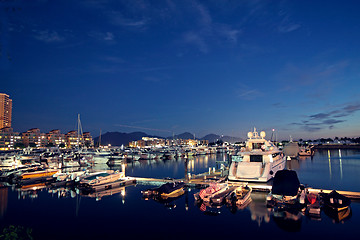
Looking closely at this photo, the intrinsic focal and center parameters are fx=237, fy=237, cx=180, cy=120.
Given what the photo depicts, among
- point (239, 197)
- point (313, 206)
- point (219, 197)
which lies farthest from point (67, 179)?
point (313, 206)

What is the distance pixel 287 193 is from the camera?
24000 mm

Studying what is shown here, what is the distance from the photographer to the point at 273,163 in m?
35.9

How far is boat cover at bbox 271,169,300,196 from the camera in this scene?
24.2 metres

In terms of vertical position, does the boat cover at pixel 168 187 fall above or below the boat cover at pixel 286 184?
below

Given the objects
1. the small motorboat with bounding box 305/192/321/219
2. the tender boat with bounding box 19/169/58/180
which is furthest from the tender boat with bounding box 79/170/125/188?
the small motorboat with bounding box 305/192/321/219

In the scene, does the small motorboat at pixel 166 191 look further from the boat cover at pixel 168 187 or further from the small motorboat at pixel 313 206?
the small motorboat at pixel 313 206

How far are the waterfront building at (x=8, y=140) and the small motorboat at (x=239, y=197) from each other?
616ft

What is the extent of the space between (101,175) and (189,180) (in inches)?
573

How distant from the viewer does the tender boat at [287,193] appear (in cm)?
2386

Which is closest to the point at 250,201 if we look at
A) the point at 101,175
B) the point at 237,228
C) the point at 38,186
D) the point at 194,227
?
the point at 237,228

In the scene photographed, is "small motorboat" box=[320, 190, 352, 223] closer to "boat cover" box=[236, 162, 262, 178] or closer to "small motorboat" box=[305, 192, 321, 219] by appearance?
"small motorboat" box=[305, 192, 321, 219]

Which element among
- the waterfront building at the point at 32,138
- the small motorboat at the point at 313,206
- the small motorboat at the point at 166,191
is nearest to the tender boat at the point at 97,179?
the small motorboat at the point at 166,191

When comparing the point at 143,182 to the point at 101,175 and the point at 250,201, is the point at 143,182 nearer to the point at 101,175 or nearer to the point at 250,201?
the point at 101,175

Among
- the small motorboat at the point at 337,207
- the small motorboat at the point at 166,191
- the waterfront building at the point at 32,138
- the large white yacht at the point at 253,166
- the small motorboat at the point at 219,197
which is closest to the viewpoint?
the small motorboat at the point at 337,207
